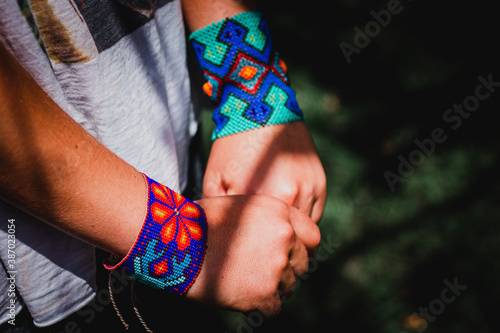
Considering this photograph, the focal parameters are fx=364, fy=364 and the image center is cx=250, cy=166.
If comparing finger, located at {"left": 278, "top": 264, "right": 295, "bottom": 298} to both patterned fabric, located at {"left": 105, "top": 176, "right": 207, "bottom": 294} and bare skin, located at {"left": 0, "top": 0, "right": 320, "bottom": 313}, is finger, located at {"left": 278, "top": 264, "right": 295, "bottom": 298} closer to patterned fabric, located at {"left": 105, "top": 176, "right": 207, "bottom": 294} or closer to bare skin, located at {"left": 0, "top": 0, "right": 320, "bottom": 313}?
bare skin, located at {"left": 0, "top": 0, "right": 320, "bottom": 313}

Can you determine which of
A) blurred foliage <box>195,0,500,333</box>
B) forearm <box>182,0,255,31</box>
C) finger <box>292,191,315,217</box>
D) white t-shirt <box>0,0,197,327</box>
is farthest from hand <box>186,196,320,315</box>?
blurred foliage <box>195,0,500,333</box>

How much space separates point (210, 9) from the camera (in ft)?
3.32

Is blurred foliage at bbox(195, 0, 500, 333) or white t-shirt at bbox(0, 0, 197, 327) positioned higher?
white t-shirt at bbox(0, 0, 197, 327)

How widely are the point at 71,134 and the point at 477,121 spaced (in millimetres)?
2515

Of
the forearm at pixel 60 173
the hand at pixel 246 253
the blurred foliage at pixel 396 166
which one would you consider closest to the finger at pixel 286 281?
the hand at pixel 246 253

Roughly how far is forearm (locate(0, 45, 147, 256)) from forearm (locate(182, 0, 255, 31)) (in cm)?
51

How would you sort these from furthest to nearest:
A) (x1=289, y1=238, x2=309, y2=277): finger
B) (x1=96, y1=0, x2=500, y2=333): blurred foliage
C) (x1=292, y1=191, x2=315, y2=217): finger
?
1. (x1=96, y1=0, x2=500, y2=333): blurred foliage
2. (x1=292, y1=191, x2=315, y2=217): finger
3. (x1=289, y1=238, x2=309, y2=277): finger

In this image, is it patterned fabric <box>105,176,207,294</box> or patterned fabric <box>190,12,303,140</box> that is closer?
patterned fabric <box>105,176,207,294</box>

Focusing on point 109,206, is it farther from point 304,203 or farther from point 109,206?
point 304,203

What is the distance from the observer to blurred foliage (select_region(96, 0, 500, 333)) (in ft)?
6.91

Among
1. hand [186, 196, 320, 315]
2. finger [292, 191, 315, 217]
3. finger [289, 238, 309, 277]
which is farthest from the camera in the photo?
finger [292, 191, 315, 217]

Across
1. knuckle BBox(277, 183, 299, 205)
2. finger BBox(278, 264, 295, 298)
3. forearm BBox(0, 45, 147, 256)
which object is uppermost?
forearm BBox(0, 45, 147, 256)

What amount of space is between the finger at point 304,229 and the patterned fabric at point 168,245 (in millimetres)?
261

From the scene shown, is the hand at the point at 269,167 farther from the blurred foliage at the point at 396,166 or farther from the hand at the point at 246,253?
the blurred foliage at the point at 396,166
